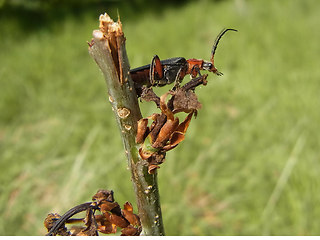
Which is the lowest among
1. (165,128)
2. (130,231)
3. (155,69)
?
(130,231)

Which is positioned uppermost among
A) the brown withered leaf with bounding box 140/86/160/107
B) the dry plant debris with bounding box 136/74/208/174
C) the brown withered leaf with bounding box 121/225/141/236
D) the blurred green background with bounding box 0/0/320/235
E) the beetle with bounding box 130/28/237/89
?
the blurred green background with bounding box 0/0/320/235

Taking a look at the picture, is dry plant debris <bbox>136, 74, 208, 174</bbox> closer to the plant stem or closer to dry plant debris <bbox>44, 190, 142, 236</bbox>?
the plant stem

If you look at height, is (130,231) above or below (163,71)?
below

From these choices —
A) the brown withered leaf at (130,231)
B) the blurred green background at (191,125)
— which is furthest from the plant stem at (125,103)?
the blurred green background at (191,125)

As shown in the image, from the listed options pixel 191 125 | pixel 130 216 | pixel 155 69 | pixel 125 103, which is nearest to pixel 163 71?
pixel 155 69

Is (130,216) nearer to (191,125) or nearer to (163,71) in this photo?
(163,71)

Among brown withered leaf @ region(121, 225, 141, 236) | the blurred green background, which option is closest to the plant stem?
brown withered leaf @ region(121, 225, 141, 236)
